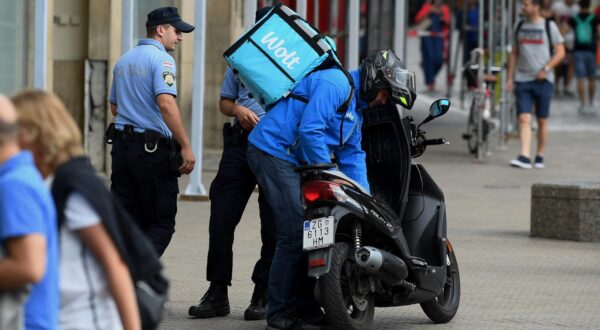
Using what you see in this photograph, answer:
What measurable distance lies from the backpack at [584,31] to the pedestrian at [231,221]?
19.4 m

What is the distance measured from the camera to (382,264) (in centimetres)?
746

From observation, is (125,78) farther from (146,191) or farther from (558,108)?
(558,108)

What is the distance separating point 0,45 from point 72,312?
9121 mm

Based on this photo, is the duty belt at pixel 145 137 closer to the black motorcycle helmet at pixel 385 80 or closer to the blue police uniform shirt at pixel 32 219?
the black motorcycle helmet at pixel 385 80

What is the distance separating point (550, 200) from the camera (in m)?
12.3

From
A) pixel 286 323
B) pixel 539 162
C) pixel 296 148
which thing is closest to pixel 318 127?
pixel 296 148

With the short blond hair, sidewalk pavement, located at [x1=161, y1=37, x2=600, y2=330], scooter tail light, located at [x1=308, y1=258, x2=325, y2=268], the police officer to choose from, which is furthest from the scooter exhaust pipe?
the short blond hair

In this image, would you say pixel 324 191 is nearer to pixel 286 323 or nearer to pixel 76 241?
pixel 286 323

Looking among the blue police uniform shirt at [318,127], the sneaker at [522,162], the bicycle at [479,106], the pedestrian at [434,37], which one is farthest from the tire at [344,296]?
the pedestrian at [434,37]

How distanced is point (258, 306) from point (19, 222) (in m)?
4.32

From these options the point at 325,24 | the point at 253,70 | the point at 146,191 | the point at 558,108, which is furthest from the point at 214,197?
the point at 558,108

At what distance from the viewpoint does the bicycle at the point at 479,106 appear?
725 inches

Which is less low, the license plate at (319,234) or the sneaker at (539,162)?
the license plate at (319,234)

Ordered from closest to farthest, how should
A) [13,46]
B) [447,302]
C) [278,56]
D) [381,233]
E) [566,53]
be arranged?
1. [278,56]
2. [381,233]
3. [447,302]
4. [13,46]
5. [566,53]
